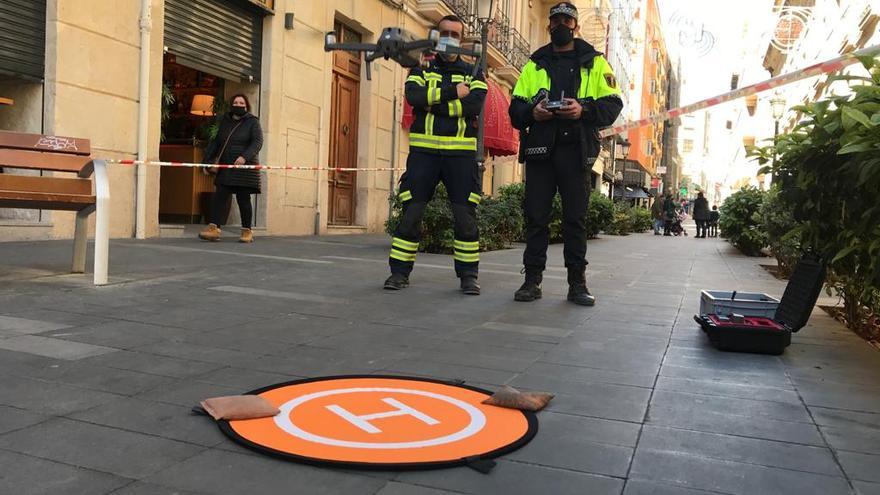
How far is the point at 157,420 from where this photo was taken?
243cm

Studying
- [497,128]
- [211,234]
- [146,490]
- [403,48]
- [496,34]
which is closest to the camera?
[146,490]

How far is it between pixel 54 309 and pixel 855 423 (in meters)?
4.04

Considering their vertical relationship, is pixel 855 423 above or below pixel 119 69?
below

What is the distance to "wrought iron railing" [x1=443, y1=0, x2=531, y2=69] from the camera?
1958cm

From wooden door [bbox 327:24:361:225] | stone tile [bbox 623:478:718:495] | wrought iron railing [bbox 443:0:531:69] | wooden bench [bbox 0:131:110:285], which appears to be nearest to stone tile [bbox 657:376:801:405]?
stone tile [bbox 623:478:718:495]

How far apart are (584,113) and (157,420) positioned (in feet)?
→ 12.5

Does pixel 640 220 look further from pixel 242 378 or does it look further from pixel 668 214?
pixel 242 378

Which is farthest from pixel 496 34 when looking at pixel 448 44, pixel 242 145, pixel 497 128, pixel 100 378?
pixel 100 378

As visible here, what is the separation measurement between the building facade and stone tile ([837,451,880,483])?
783 cm

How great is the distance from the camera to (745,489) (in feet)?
6.60

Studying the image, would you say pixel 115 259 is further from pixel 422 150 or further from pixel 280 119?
pixel 280 119

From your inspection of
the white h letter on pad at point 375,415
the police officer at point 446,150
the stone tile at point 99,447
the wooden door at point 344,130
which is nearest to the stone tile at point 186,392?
the stone tile at point 99,447

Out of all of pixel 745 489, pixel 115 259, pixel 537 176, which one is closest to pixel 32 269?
pixel 115 259

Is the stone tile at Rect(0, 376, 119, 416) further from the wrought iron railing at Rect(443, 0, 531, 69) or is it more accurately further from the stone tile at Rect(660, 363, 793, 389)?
the wrought iron railing at Rect(443, 0, 531, 69)
